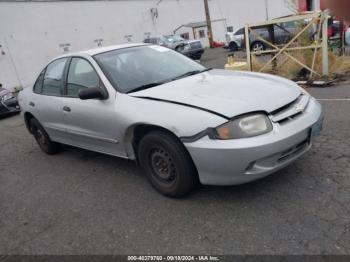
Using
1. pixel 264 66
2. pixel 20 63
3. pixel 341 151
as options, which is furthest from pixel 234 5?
pixel 341 151

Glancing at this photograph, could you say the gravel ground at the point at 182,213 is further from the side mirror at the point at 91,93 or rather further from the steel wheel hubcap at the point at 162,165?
the side mirror at the point at 91,93

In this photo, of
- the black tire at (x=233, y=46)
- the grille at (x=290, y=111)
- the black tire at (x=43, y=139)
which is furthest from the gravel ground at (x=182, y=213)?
the black tire at (x=233, y=46)

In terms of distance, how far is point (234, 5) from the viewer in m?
37.3

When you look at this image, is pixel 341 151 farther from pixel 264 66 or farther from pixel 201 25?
pixel 201 25

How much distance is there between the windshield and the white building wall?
15.1 meters

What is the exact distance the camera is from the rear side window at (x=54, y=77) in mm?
4598

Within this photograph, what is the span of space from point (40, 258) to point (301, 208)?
2.25 metres

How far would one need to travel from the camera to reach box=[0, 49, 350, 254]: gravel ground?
2.70 meters

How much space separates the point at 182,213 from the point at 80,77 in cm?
216

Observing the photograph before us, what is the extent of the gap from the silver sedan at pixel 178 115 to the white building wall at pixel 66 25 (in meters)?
15.0

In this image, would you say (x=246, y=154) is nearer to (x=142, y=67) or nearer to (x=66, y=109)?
(x=142, y=67)

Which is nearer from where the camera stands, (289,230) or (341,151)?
(289,230)

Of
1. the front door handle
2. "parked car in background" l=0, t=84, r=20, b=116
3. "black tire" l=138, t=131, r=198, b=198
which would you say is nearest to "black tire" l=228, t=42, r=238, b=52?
"parked car in background" l=0, t=84, r=20, b=116

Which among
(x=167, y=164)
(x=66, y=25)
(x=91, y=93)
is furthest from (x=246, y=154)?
(x=66, y=25)
